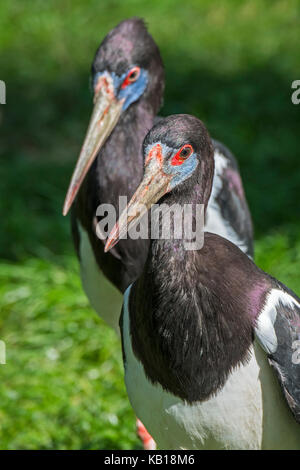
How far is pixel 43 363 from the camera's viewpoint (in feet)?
15.4

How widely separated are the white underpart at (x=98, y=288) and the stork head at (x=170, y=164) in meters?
1.00

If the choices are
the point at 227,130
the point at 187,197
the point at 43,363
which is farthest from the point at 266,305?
the point at 227,130

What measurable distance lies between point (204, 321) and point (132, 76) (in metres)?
1.29

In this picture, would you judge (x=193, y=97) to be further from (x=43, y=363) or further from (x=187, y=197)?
(x=187, y=197)

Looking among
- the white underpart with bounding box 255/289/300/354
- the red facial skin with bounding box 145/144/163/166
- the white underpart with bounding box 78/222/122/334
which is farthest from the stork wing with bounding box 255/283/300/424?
the white underpart with bounding box 78/222/122/334

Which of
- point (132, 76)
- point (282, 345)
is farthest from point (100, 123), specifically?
point (282, 345)

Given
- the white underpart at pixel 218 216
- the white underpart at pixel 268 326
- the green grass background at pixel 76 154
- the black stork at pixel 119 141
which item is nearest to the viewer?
the white underpart at pixel 268 326

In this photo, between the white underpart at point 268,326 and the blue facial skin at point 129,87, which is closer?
the white underpart at point 268,326

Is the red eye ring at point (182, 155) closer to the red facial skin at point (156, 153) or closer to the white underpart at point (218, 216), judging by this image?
the red facial skin at point (156, 153)

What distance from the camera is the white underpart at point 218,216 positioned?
3736 millimetres

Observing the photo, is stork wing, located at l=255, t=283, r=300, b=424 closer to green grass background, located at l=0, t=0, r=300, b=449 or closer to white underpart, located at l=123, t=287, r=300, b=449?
white underpart, located at l=123, t=287, r=300, b=449

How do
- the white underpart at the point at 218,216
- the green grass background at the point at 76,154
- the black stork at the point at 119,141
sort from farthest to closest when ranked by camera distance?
1. the green grass background at the point at 76,154
2. the white underpart at the point at 218,216
3. the black stork at the point at 119,141

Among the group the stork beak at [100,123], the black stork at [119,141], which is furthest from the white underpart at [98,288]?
the stork beak at [100,123]

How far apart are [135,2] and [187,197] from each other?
5.88 metres
